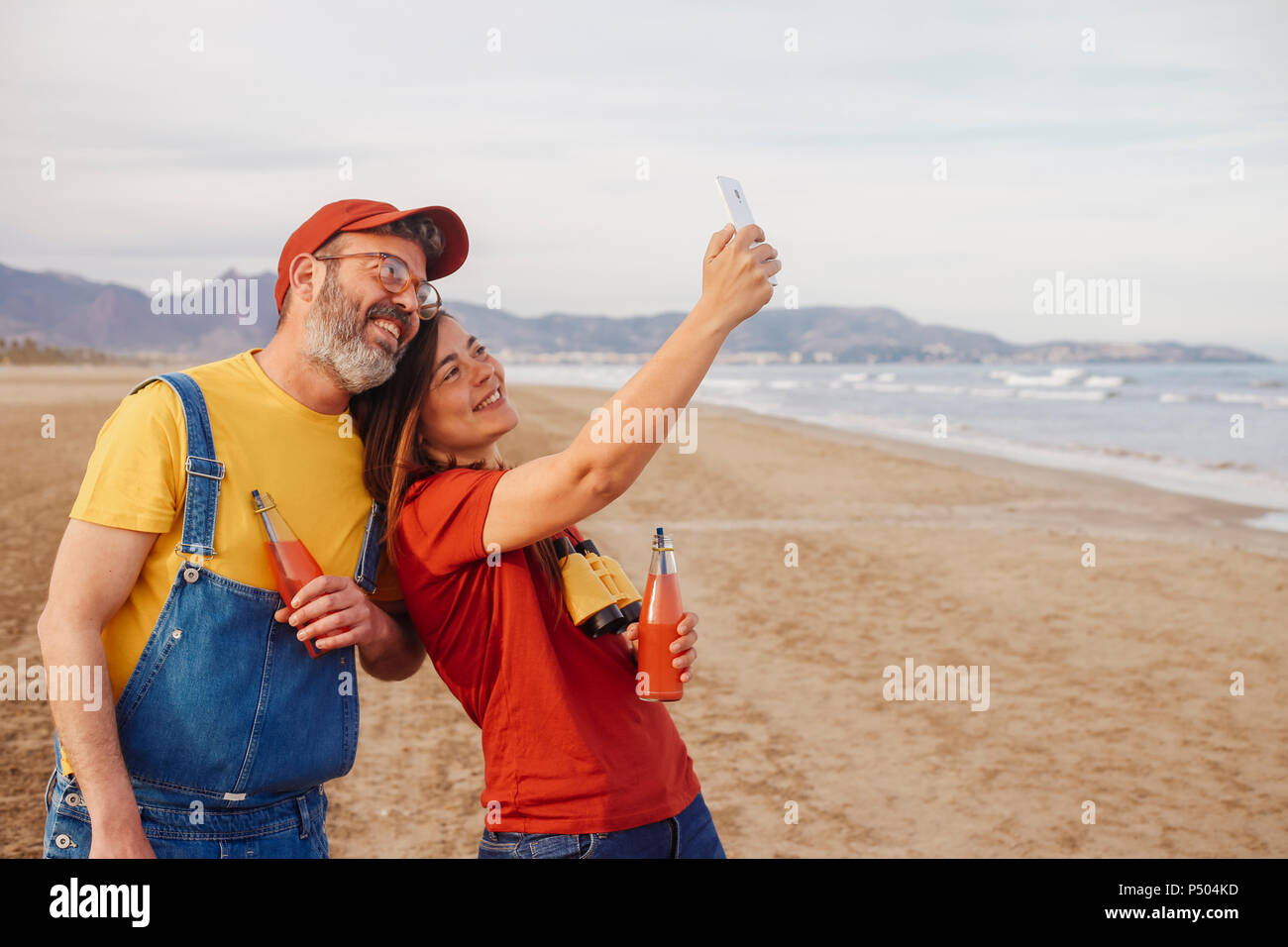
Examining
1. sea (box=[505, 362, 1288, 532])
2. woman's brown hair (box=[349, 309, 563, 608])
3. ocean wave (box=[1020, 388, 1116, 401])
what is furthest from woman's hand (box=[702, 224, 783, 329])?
ocean wave (box=[1020, 388, 1116, 401])

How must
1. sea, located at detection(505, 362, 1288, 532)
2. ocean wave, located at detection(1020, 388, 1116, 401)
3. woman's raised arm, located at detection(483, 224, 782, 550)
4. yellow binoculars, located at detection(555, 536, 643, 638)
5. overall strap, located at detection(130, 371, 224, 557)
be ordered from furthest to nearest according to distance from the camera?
ocean wave, located at detection(1020, 388, 1116, 401), sea, located at detection(505, 362, 1288, 532), yellow binoculars, located at detection(555, 536, 643, 638), overall strap, located at detection(130, 371, 224, 557), woman's raised arm, located at detection(483, 224, 782, 550)

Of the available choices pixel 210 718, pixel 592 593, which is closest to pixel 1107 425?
pixel 592 593

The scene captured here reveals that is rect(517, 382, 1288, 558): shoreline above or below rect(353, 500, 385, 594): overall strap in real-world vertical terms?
below

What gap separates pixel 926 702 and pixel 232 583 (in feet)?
18.2

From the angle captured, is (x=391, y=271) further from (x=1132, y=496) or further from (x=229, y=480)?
(x=1132, y=496)

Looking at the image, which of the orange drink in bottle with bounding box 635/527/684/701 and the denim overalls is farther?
the orange drink in bottle with bounding box 635/527/684/701

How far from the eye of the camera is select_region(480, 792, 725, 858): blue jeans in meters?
2.15

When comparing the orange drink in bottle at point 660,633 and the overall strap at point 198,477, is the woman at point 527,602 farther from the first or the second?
the overall strap at point 198,477

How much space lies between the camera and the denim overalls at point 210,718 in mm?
2029

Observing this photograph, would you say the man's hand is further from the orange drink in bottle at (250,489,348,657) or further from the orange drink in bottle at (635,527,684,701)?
the orange drink in bottle at (250,489,348,657)

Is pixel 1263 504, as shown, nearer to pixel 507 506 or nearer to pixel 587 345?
pixel 507 506

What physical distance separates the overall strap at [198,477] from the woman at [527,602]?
365mm

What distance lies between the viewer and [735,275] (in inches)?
77.2
